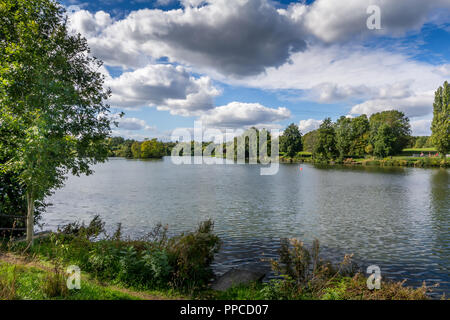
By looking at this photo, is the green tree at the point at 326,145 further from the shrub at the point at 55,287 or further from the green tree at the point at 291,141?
the shrub at the point at 55,287

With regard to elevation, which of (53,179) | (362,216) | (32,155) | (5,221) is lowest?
(362,216)

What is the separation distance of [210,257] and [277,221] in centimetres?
1190

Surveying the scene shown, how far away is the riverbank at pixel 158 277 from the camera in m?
8.90

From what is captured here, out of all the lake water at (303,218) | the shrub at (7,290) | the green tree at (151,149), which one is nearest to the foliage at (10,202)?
the lake water at (303,218)

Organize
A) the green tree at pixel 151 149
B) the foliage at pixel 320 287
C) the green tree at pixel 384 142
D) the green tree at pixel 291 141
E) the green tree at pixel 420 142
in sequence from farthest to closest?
the green tree at pixel 151 149 < the green tree at pixel 420 142 < the green tree at pixel 291 141 < the green tree at pixel 384 142 < the foliage at pixel 320 287

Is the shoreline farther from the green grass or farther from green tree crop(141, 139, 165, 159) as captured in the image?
green tree crop(141, 139, 165, 159)

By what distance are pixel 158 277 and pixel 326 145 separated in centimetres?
12204

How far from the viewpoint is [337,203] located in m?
32.2

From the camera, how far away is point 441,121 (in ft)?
308

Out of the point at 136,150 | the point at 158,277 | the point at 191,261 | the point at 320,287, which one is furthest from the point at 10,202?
the point at 136,150

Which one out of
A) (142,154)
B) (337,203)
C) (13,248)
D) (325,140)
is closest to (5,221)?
(13,248)

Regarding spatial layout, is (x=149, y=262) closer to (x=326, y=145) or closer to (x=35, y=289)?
(x=35, y=289)

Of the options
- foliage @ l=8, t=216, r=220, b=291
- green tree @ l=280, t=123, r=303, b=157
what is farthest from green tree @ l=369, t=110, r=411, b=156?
foliage @ l=8, t=216, r=220, b=291
